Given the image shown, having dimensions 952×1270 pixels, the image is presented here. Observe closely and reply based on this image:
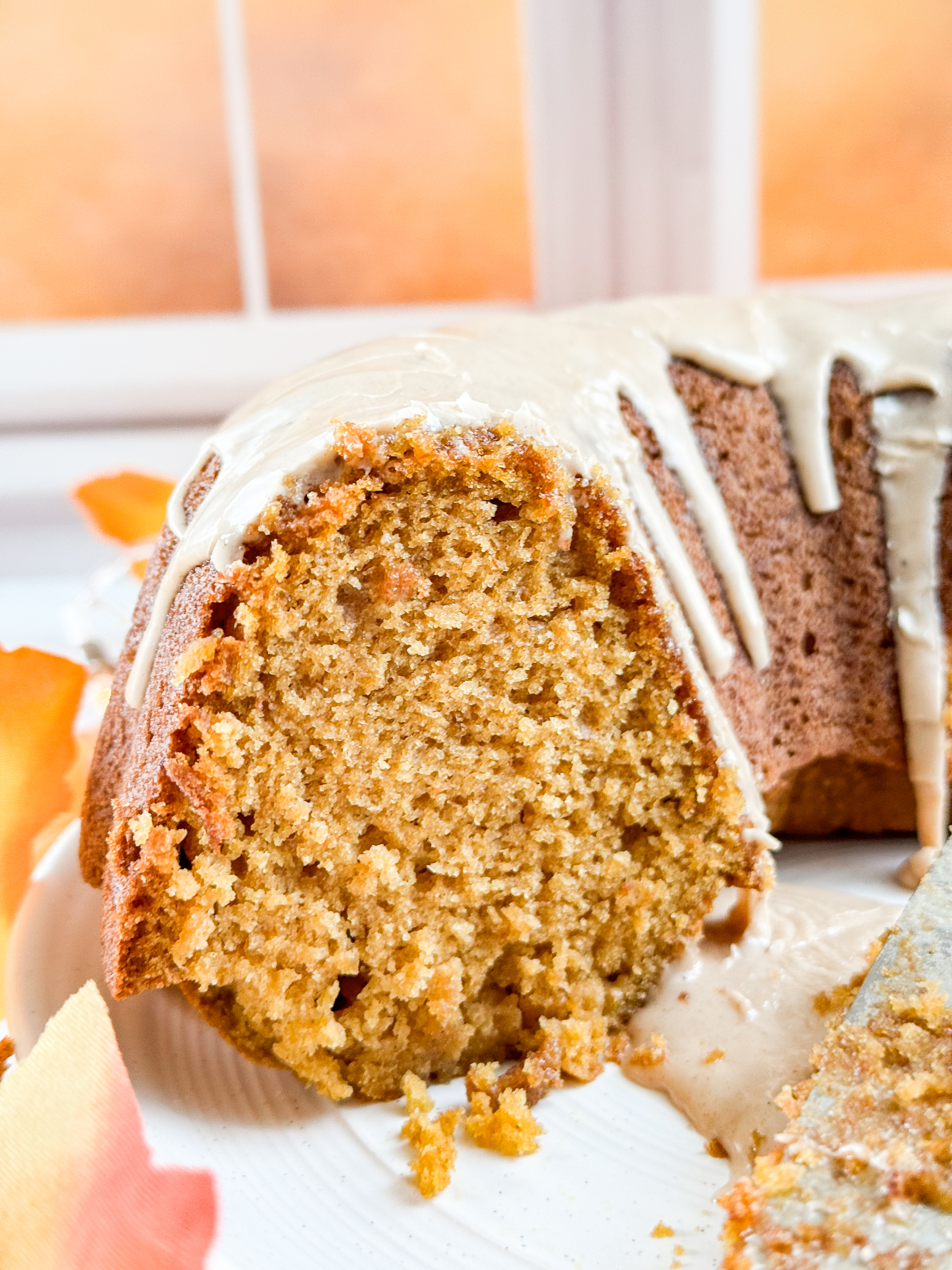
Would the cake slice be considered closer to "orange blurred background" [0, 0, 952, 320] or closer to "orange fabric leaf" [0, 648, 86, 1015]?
"orange fabric leaf" [0, 648, 86, 1015]

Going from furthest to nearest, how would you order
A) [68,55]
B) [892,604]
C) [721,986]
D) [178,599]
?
[68,55], [892,604], [721,986], [178,599]

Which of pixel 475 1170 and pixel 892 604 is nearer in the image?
pixel 475 1170

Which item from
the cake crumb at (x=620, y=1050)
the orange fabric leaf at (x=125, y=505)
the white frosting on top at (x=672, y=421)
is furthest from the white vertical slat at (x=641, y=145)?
the cake crumb at (x=620, y=1050)

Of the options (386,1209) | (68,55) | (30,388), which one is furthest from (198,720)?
(68,55)

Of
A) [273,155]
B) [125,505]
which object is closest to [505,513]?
[125,505]

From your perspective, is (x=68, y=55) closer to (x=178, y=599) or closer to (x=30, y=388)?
(x=30, y=388)

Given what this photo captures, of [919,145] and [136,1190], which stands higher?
[919,145]
